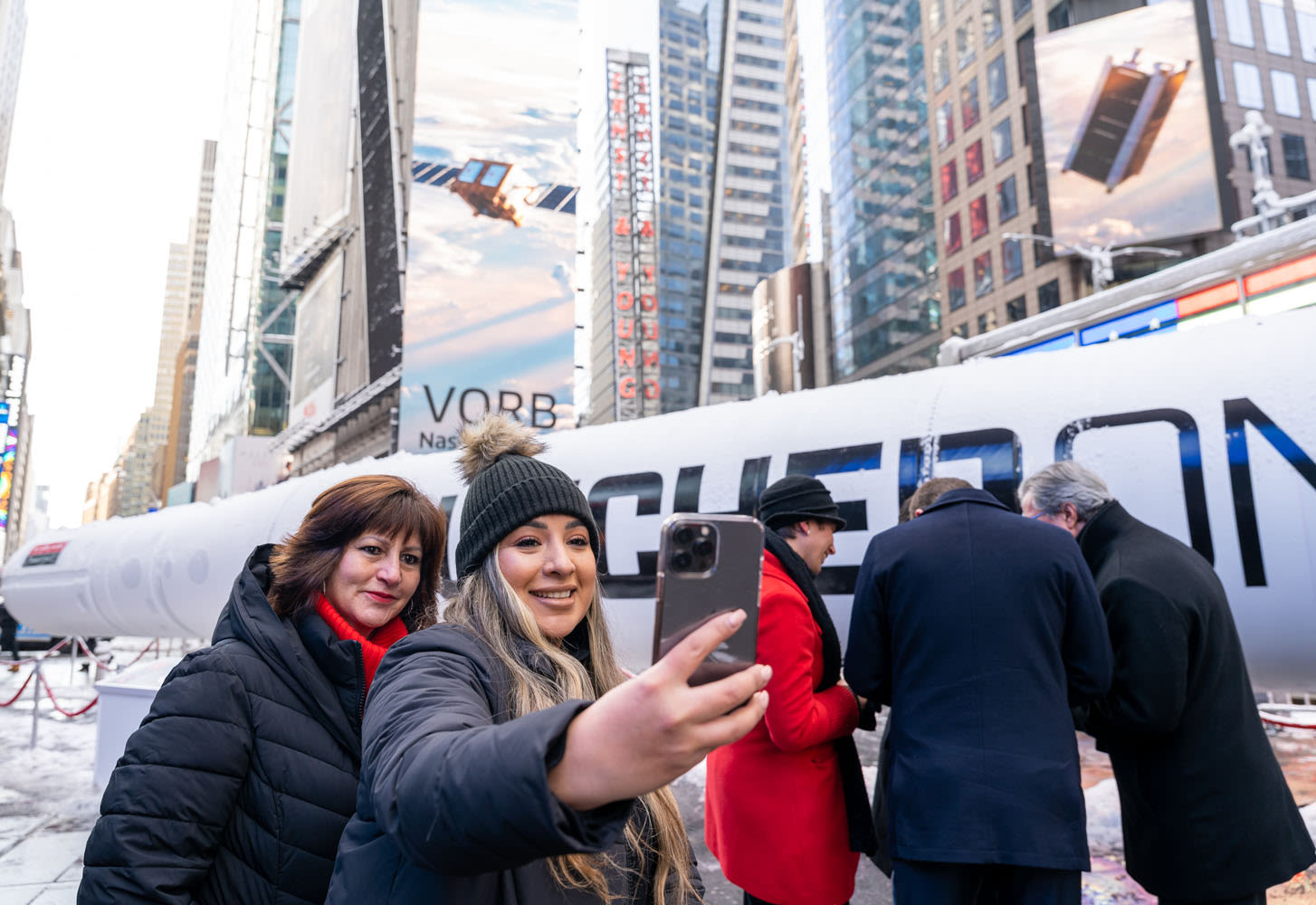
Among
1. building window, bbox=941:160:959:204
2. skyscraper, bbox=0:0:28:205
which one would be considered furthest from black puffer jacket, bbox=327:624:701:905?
skyscraper, bbox=0:0:28:205

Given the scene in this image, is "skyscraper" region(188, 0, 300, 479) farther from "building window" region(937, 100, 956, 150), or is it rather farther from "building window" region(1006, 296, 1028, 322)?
"building window" region(1006, 296, 1028, 322)

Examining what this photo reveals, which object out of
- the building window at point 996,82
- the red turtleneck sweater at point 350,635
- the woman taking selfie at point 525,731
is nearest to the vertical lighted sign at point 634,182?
the building window at point 996,82

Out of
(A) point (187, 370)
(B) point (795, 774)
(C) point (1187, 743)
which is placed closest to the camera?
(C) point (1187, 743)

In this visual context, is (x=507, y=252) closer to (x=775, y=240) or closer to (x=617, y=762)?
(x=617, y=762)

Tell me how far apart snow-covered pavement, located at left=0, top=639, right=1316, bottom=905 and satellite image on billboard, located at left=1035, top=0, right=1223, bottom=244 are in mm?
30702

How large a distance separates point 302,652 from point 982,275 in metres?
47.4

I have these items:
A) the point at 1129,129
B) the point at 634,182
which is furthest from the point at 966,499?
the point at 634,182

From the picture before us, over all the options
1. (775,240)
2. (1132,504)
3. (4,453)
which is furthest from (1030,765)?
(775,240)

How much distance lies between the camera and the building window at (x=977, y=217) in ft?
147

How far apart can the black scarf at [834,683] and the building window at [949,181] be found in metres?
50.2

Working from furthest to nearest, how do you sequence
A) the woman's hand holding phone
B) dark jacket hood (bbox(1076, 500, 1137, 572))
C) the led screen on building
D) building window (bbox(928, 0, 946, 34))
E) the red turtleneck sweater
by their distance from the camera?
building window (bbox(928, 0, 946, 34)) < the led screen on building < dark jacket hood (bbox(1076, 500, 1137, 572)) < the red turtleneck sweater < the woman's hand holding phone

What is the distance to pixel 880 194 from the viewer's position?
5953 cm

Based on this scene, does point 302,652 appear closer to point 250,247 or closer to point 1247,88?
point 1247,88

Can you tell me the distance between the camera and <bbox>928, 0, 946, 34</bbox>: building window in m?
50.1
